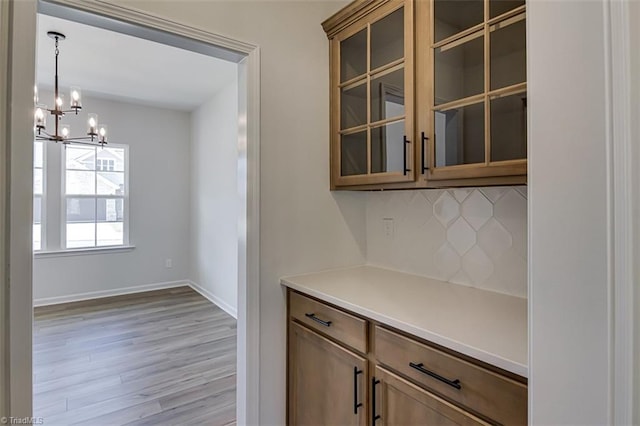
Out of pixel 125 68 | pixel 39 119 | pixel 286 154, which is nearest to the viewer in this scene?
pixel 286 154

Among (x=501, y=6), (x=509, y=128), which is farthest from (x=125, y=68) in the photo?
(x=509, y=128)

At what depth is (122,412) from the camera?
2.09 meters

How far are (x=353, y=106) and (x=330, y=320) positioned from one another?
1.09 m

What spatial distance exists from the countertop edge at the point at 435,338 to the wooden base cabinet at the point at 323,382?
20cm

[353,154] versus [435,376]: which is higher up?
[353,154]

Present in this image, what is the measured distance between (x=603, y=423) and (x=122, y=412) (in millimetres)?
2418

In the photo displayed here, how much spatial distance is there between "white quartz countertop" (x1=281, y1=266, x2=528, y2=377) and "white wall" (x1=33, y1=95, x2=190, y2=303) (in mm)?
3838

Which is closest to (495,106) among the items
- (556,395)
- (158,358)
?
(556,395)

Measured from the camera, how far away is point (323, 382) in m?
1.52

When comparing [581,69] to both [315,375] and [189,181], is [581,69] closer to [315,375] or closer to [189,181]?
[315,375]

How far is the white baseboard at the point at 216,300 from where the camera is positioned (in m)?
3.91

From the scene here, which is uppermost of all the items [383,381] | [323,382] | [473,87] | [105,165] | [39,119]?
[39,119]

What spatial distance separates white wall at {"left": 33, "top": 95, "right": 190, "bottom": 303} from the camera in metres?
4.24

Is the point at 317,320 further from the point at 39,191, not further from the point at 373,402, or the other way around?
the point at 39,191
